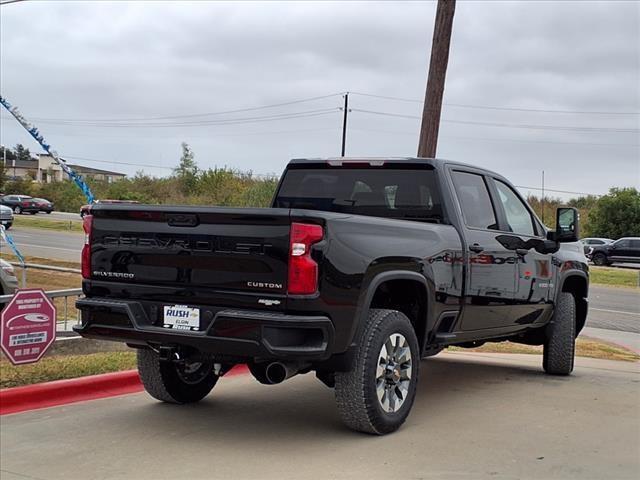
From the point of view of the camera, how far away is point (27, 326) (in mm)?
6898

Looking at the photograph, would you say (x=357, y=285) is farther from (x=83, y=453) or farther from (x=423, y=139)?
(x=423, y=139)

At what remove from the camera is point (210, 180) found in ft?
182

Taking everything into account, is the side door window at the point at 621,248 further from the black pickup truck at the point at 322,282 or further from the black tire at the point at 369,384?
the black tire at the point at 369,384

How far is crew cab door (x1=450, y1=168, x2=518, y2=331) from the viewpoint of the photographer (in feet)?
21.0

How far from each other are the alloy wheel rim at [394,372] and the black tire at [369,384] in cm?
2

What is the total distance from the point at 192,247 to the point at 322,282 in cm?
89

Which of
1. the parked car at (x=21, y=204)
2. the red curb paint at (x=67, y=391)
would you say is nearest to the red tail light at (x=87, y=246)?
the red curb paint at (x=67, y=391)

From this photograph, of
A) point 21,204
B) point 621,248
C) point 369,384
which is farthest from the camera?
point 21,204

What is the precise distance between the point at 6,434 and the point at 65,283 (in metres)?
9.37

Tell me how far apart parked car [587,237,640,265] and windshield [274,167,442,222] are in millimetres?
35128

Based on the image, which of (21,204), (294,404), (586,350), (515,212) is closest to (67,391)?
(294,404)

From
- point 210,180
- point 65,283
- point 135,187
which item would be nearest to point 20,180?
point 135,187

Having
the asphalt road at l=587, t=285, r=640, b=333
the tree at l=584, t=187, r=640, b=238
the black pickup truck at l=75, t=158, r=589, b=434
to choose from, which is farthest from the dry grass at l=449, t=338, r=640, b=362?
the tree at l=584, t=187, r=640, b=238

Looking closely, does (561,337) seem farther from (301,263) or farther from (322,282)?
(301,263)
